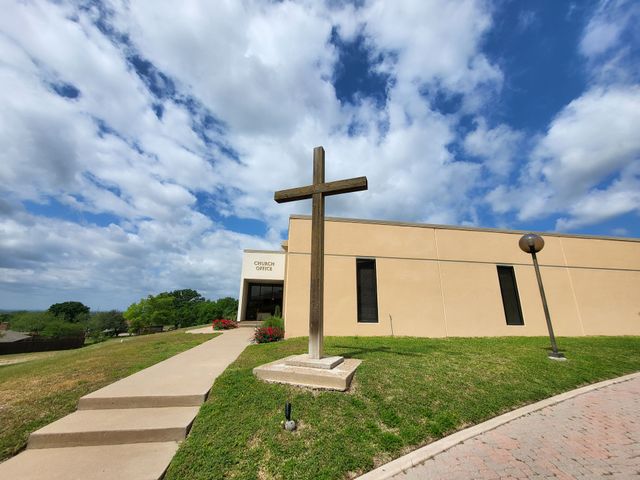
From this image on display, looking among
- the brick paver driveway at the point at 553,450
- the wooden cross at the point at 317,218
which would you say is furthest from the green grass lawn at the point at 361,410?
the wooden cross at the point at 317,218

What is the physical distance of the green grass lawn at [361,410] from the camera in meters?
2.71

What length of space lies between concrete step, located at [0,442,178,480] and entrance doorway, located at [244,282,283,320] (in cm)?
1879

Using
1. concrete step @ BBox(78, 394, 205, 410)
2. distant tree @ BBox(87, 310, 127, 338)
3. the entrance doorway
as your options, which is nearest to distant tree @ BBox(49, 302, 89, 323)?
distant tree @ BBox(87, 310, 127, 338)

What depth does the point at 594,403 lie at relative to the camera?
4125 mm

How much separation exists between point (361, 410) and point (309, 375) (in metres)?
0.99

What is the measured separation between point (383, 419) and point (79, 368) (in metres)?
6.84

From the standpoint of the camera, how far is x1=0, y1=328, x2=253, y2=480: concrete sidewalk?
2.58 m

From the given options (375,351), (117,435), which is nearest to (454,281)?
(375,351)

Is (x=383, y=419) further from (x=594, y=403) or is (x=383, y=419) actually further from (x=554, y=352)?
(x=554, y=352)

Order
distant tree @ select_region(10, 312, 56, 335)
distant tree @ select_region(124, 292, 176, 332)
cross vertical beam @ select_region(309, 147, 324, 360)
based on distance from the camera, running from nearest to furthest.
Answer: cross vertical beam @ select_region(309, 147, 324, 360) → distant tree @ select_region(124, 292, 176, 332) → distant tree @ select_region(10, 312, 56, 335)

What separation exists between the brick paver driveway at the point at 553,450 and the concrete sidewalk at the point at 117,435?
8.69 feet

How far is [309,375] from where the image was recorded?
4.23m

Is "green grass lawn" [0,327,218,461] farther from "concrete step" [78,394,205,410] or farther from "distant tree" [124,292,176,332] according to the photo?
"distant tree" [124,292,176,332]

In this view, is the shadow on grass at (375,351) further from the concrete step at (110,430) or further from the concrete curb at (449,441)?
the concrete step at (110,430)
